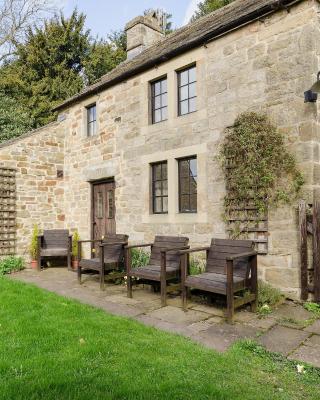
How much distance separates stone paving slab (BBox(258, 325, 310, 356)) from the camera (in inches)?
147

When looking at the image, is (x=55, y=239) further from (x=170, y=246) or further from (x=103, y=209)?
(x=170, y=246)

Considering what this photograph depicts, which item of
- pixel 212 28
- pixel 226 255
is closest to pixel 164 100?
pixel 212 28

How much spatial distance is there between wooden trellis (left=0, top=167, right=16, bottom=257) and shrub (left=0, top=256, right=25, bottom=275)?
0.40m

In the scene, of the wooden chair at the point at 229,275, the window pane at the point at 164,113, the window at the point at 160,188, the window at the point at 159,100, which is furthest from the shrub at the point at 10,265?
the wooden chair at the point at 229,275

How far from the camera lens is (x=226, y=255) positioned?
5461mm

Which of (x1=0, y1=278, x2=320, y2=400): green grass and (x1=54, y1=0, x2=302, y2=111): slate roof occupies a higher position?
(x1=54, y1=0, x2=302, y2=111): slate roof

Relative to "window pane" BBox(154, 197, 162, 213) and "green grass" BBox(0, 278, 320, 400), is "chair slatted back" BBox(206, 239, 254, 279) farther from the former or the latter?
"window pane" BBox(154, 197, 162, 213)

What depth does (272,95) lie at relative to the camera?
591 centimetres

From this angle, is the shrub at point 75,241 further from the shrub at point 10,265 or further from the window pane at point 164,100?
the window pane at point 164,100

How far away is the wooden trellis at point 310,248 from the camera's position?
17.1 ft

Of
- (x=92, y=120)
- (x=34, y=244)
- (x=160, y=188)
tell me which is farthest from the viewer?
(x=92, y=120)

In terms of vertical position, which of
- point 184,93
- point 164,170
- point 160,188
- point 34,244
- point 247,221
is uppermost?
point 184,93

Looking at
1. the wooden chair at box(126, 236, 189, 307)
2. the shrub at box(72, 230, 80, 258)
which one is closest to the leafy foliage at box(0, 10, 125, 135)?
the shrub at box(72, 230, 80, 258)

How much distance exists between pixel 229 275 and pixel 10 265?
21.6 feet
